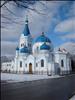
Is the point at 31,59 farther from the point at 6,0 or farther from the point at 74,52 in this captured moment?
the point at 6,0

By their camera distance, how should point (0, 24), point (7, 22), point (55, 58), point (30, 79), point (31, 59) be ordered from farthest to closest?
point (31, 59)
point (55, 58)
point (30, 79)
point (0, 24)
point (7, 22)

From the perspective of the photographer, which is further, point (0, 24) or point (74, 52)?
point (74, 52)

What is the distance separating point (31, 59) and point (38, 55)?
1.49 ft

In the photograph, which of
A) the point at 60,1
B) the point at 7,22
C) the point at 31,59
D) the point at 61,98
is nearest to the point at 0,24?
the point at 7,22

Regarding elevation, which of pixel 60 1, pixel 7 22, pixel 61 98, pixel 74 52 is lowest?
pixel 61 98

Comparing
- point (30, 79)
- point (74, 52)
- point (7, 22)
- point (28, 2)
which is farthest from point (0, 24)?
point (30, 79)

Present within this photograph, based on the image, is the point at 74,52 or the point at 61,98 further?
the point at 61,98

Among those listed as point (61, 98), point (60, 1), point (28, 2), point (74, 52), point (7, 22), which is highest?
point (60, 1)

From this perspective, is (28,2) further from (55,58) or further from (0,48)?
(55,58)

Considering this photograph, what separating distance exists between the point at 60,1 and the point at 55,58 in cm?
706

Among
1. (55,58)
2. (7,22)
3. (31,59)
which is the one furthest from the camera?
(31,59)

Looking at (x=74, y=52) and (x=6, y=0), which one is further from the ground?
(x=6, y=0)

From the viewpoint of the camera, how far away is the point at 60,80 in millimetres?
5344

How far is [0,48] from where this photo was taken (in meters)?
2.56
